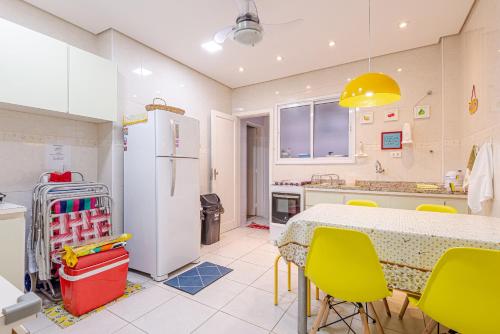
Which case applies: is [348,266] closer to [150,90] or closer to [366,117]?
[366,117]

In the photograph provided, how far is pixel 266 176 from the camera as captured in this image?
20.0ft

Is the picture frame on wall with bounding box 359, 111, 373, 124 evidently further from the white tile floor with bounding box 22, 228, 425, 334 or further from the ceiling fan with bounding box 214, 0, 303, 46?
the white tile floor with bounding box 22, 228, 425, 334

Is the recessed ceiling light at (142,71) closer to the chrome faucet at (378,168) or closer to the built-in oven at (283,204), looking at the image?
the built-in oven at (283,204)

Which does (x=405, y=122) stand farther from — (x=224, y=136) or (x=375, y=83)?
(x=224, y=136)

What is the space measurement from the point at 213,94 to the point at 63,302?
3.63m

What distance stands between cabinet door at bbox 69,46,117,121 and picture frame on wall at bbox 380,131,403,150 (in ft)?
11.9

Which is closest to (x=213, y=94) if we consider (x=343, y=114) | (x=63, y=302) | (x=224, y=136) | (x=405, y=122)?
(x=224, y=136)

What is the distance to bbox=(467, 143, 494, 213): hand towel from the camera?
2049 millimetres

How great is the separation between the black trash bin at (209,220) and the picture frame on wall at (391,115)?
2.89 meters

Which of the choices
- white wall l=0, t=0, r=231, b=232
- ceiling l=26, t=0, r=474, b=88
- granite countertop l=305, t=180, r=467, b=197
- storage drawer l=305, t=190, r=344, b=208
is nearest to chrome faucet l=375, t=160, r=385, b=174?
granite countertop l=305, t=180, r=467, b=197

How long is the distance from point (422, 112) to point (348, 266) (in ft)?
9.78

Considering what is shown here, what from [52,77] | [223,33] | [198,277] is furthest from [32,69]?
[198,277]

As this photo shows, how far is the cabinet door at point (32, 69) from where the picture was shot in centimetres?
203

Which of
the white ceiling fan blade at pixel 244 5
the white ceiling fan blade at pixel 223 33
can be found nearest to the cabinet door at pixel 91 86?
the white ceiling fan blade at pixel 223 33
